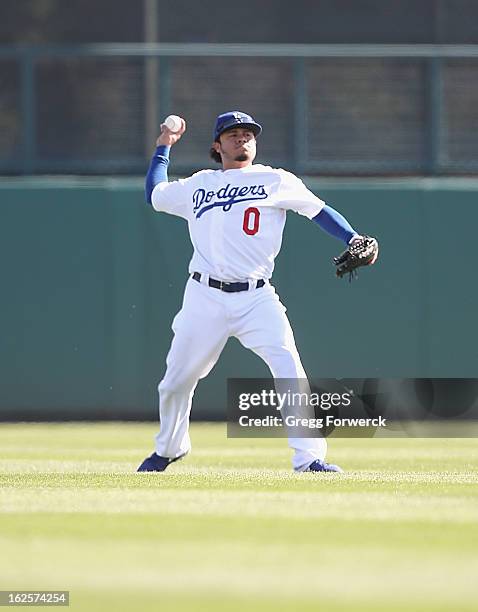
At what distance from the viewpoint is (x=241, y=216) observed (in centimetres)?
748

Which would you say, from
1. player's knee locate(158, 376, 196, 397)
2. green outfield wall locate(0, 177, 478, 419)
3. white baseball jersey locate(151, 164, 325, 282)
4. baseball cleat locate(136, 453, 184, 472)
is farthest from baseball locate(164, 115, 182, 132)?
green outfield wall locate(0, 177, 478, 419)

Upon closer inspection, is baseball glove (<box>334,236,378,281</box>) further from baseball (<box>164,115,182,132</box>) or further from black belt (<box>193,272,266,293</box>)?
baseball (<box>164,115,182,132</box>)

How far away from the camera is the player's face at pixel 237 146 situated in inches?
301

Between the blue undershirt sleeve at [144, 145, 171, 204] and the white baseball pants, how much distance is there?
1.86 ft

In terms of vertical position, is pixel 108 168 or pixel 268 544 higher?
pixel 108 168

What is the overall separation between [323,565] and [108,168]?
26.4ft

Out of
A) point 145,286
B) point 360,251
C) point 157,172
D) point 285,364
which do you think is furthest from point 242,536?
point 145,286

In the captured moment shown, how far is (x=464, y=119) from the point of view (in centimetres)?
1252

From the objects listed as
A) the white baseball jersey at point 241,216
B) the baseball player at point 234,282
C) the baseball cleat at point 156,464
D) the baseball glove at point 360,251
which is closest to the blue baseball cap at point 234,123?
the baseball player at point 234,282

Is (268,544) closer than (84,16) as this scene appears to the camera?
Yes

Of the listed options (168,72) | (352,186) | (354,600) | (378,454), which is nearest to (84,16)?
(168,72)

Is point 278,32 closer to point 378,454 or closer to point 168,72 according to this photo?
point 168,72

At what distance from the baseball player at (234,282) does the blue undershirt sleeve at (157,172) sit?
0.22 metres

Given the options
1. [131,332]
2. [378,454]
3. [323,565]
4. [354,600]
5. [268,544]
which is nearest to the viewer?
[354,600]
